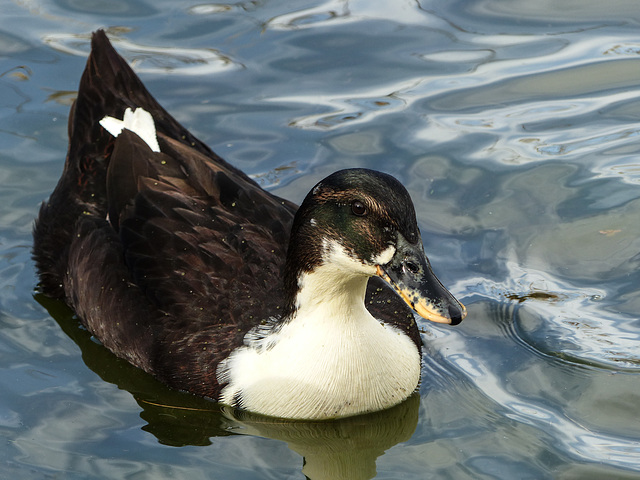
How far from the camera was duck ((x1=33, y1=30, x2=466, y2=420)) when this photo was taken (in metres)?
5.43

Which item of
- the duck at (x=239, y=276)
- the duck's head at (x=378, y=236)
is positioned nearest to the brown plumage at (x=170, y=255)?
the duck at (x=239, y=276)

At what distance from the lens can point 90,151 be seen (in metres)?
7.32

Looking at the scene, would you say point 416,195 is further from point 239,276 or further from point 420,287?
point 420,287

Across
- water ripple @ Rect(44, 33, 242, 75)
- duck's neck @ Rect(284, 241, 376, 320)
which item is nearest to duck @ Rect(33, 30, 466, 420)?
duck's neck @ Rect(284, 241, 376, 320)

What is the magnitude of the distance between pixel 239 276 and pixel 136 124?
1561mm

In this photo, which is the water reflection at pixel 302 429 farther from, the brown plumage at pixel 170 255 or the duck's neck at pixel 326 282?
the duck's neck at pixel 326 282

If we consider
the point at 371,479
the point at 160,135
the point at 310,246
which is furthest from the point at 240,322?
the point at 160,135

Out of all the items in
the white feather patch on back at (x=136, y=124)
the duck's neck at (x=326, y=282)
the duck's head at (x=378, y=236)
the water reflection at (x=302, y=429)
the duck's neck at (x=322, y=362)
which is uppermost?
the white feather patch on back at (x=136, y=124)

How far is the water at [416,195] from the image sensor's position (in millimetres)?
5879

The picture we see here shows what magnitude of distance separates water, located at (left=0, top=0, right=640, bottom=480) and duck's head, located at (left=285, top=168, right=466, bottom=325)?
0.99m

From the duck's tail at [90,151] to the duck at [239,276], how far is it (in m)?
0.02

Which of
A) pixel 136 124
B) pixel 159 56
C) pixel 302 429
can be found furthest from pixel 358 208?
pixel 159 56

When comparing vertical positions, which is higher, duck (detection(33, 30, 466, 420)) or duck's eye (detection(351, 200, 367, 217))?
duck's eye (detection(351, 200, 367, 217))

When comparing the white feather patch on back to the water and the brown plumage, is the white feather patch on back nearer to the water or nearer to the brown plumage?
the brown plumage
